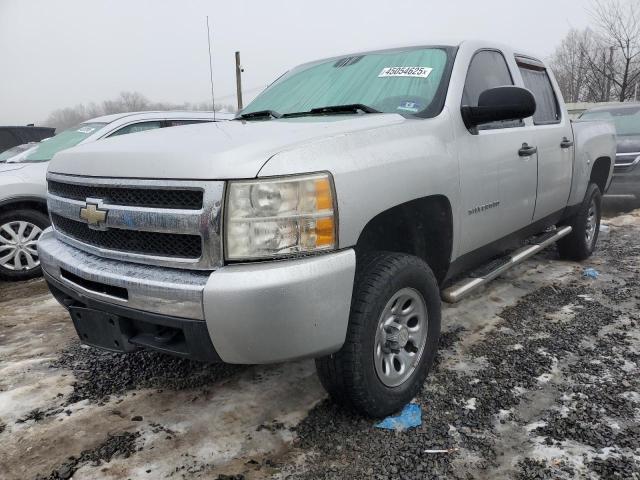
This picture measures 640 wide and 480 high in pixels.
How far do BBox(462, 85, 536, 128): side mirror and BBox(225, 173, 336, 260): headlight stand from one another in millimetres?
1388

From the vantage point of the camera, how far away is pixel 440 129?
8.70 ft

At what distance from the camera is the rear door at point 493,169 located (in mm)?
2840

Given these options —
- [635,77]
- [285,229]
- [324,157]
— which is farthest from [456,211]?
[635,77]

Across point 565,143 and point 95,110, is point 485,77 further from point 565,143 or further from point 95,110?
point 95,110

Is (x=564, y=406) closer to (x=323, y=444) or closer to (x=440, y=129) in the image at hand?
(x=323, y=444)

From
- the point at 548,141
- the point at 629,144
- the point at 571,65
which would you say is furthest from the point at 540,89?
the point at 571,65

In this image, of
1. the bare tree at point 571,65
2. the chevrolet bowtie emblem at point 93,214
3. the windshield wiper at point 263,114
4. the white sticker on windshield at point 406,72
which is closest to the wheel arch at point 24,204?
the windshield wiper at point 263,114

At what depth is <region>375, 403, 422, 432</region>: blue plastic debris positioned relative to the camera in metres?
2.33

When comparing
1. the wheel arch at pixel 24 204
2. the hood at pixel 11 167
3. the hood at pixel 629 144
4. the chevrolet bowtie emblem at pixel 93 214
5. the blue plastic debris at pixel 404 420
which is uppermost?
the hood at pixel 11 167

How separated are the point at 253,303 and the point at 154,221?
0.55 meters

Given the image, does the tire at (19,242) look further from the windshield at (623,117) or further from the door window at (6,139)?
the windshield at (623,117)

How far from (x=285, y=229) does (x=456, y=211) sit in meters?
1.22

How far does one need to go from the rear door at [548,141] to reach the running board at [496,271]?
23 centimetres

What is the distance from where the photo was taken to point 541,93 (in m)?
4.16
